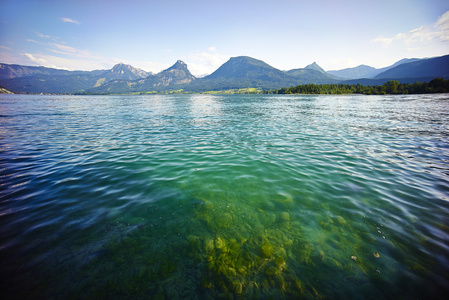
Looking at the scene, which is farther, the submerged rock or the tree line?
the tree line

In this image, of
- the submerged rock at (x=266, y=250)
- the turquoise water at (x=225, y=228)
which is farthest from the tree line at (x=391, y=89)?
the submerged rock at (x=266, y=250)

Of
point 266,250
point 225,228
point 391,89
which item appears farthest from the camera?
point 391,89

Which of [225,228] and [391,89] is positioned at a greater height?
[391,89]

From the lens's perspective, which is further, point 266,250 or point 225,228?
point 225,228

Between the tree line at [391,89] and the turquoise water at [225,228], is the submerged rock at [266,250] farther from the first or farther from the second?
the tree line at [391,89]

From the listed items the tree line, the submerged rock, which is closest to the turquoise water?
the submerged rock

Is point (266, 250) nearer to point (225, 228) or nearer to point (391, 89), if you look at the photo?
point (225, 228)

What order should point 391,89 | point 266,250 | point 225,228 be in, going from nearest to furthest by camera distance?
point 266,250 → point 225,228 → point 391,89

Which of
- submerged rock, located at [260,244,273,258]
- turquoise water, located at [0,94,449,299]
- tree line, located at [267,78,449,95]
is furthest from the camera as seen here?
tree line, located at [267,78,449,95]

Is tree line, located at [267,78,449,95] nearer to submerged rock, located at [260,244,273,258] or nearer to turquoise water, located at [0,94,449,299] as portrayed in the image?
turquoise water, located at [0,94,449,299]

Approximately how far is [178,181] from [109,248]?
4402 mm

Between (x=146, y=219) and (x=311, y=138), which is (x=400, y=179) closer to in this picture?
(x=311, y=138)

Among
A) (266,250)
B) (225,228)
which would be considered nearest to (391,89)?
(266,250)

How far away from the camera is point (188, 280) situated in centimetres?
441
